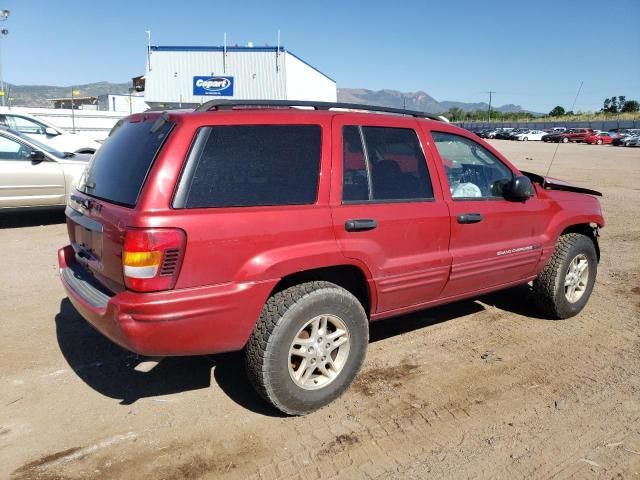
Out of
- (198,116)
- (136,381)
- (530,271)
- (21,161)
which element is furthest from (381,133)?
(21,161)

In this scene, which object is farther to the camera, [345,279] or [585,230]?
[585,230]

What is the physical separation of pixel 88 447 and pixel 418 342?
252cm

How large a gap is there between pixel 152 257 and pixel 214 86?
35985 millimetres

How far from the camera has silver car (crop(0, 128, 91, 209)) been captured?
26.8 ft

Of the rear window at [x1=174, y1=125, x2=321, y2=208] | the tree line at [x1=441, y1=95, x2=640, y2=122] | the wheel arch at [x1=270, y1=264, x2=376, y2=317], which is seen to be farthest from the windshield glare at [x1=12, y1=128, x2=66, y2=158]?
the tree line at [x1=441, y1=95, x2=640, y2=122]

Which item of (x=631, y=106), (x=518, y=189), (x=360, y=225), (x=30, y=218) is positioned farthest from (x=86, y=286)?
(x=631, y=106)

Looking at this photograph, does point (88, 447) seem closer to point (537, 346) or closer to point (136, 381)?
point (136, 381)

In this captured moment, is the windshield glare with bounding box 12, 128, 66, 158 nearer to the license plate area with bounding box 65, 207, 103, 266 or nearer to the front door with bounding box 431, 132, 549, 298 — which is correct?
the license plate area with bounding box 65, 207, 103, 266

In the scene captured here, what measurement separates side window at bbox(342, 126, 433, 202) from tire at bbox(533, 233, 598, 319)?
1706 millimetres

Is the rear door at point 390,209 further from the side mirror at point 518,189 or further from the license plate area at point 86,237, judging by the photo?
the license plate area at point 86,237

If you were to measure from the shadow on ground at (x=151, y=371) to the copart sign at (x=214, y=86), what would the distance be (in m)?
33.6

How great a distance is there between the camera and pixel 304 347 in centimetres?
317

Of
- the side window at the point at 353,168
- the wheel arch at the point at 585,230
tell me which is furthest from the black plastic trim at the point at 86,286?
the wheel arch at the point at 585,230

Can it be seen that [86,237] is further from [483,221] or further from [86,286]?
[483,221]
